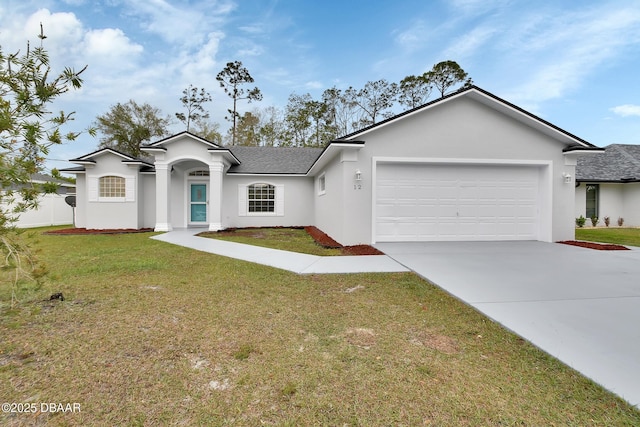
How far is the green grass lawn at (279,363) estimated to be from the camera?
2057 mm

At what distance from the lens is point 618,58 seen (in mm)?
11125

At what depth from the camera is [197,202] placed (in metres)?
14.7

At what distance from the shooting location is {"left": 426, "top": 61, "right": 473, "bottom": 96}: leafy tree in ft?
88.7

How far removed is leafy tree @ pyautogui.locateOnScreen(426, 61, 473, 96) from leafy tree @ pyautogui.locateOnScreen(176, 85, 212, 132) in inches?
878

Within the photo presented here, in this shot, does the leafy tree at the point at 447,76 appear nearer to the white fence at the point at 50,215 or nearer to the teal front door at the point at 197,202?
the teal front door at the point at 197,202

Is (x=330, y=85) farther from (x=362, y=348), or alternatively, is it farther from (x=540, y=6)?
(x=362, y=348)

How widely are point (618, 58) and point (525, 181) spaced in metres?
6.83

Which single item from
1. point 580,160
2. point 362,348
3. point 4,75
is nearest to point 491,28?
point 580,160

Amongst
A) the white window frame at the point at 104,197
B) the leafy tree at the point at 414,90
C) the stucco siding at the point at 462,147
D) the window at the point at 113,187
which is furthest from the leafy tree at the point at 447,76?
the window at the point at 113,187

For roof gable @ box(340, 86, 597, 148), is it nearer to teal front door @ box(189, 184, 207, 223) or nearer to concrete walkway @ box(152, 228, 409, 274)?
concrete walkway @ box(152, 228, 409, 274)

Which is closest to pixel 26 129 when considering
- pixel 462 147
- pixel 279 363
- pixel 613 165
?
pixel 279 363

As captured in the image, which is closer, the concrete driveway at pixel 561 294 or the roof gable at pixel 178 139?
the concrete driveway at pixel 561 294

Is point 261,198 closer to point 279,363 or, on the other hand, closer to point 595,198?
point 279,363

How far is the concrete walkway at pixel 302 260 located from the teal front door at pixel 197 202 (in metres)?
5.58
